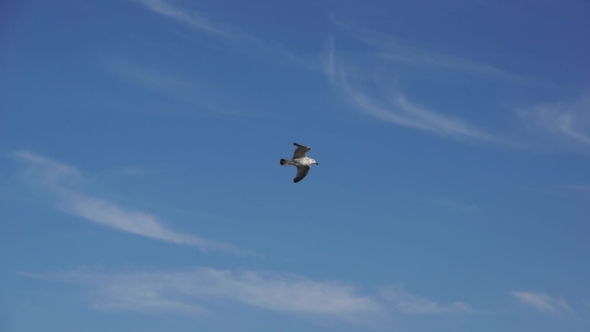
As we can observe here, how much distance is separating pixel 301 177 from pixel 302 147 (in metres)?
3.42

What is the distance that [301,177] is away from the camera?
138500mm

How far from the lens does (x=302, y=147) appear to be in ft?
446
